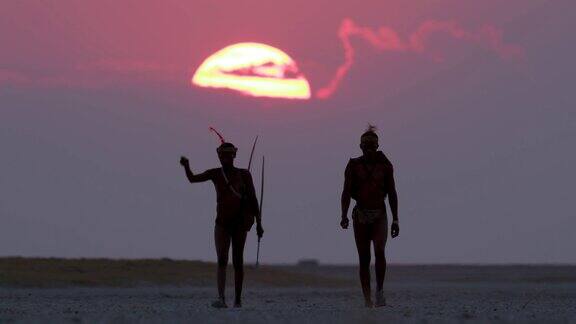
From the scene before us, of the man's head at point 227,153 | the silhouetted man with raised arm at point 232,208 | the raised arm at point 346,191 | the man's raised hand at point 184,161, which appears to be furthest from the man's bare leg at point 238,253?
the raised arm at point 346,191

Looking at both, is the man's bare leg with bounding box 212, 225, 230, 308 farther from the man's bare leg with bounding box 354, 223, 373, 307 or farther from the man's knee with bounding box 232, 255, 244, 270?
the man's bare leg with bounding box 354, 223, 373, 307

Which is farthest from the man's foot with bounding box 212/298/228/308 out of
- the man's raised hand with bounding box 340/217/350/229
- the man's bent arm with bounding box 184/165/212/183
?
the man's raised hand with bounding box 340/217/350/229

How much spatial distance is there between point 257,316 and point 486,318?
232 cm

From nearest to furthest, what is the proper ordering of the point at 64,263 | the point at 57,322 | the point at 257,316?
the point at 57,322, the point at 257,316, the point at 64,263

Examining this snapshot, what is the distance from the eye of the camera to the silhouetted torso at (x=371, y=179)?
17.4 metres

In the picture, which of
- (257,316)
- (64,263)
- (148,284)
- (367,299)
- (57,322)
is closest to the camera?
(57,322)

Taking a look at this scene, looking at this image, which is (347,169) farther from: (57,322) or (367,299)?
(57,322)

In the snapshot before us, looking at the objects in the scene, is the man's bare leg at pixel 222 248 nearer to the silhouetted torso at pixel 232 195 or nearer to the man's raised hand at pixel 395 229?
the silhouetted torso at pixel 232 195

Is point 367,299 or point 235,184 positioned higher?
point 235,184

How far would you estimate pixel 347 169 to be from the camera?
17.5 m

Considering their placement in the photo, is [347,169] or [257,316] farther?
[347,169]

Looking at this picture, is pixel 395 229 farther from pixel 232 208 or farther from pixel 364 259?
pixel 232 208

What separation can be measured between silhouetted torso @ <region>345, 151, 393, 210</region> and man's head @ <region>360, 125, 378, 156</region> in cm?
9

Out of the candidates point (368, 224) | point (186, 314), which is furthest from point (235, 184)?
point (186, 314)
